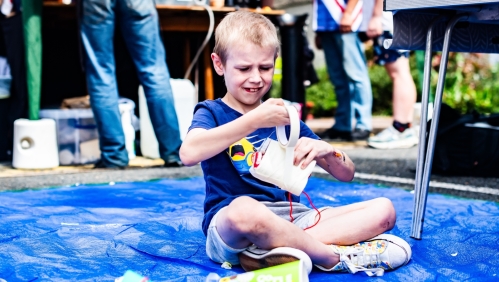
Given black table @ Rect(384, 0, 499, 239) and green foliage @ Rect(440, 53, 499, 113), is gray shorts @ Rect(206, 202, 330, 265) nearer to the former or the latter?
black table @ Rect(384, 0, 499, 239)

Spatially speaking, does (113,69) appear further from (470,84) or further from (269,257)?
(470,84)

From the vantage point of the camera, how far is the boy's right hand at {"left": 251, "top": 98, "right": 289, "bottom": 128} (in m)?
1.67

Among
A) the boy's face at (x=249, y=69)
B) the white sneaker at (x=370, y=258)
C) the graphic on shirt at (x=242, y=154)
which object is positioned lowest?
the white sneaker at (x=370, y=258)

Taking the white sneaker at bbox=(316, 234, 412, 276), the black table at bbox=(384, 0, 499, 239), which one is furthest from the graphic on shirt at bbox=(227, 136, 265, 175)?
the black table at bbox=(384, 0, 499, 239)

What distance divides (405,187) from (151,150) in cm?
185

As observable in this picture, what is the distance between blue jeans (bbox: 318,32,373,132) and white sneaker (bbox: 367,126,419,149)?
1.16 feet

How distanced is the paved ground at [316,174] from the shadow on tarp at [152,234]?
19cm

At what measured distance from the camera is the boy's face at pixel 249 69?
1857 mm

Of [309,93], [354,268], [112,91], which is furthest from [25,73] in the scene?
[309,93]

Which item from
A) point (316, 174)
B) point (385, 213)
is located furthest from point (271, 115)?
point (316, 174)

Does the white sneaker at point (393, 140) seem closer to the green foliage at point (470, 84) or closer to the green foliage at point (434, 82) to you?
the green foliage at point (470, 84)

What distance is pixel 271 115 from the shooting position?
1669mm

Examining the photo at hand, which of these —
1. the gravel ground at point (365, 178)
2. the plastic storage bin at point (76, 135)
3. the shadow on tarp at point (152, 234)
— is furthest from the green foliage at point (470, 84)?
the shadow on tarp at point (152, 234)

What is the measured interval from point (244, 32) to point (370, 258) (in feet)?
2.42
